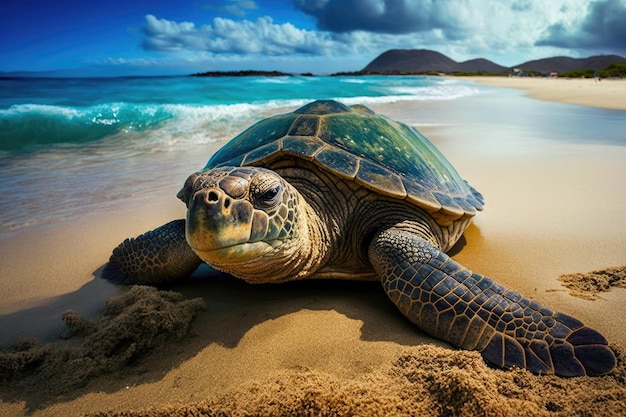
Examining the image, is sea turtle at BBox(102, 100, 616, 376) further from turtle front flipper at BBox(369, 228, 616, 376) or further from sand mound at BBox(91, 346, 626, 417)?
sand mound at BBox(91, 346, 626, 417)

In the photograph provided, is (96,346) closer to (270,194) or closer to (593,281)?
(270,194)

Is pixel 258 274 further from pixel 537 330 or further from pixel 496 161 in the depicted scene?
pixel 496 161

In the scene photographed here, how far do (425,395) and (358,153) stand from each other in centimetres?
161

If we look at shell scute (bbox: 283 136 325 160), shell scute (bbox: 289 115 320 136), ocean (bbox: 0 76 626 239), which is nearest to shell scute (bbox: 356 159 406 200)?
shell scute (bbox: 283 136 325 160)

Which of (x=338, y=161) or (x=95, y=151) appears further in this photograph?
(x=95, y=151)

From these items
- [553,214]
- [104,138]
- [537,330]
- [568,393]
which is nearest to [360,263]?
[537,330]

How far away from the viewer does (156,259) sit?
2652mm

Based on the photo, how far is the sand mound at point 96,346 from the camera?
5.82 feet

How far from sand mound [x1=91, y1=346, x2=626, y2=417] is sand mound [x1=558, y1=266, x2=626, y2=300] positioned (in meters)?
0.77

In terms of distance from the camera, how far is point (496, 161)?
5.98 m

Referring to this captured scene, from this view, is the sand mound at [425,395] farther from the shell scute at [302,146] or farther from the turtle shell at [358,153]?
the shell scute at [302,146]

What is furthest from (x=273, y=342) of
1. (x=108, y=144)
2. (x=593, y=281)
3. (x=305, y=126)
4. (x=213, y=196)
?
(x=108, y=144)

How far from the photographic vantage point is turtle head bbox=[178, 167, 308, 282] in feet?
5.37

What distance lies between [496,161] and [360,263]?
14.1 feet
